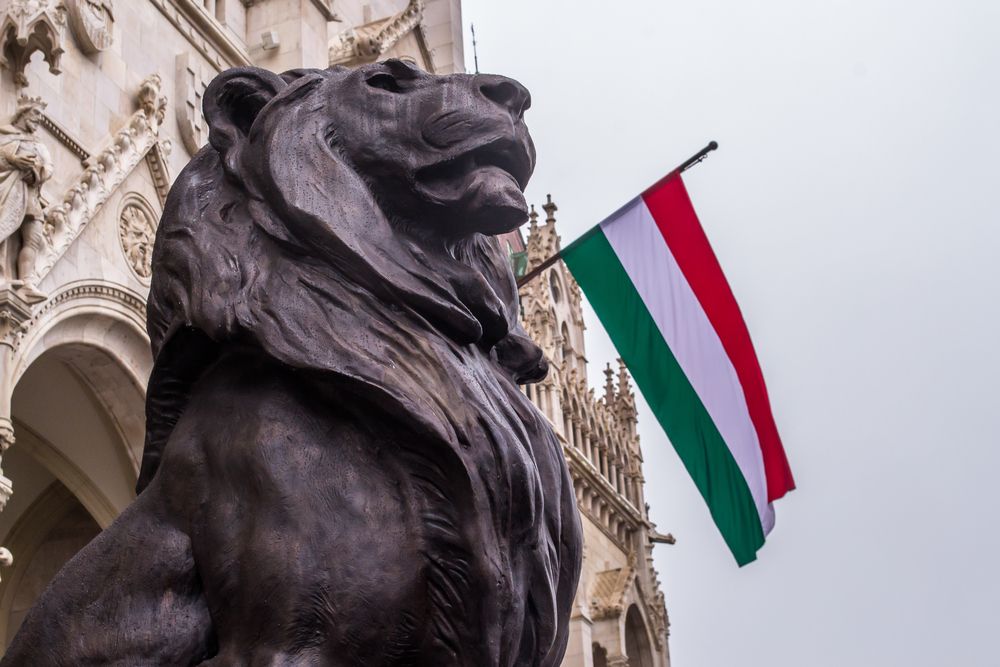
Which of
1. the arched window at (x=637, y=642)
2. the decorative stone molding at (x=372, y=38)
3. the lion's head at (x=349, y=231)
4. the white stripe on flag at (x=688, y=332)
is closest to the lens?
the lion's head at (x=349, y=231)

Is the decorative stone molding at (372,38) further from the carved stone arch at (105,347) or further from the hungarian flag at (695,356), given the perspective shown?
the carved stone arch at (105,347)

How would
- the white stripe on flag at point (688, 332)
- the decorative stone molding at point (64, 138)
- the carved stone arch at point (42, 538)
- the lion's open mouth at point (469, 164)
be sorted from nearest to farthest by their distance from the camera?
the lion's open mouth at point (469, 164) < the decorative stone molding at point (64, 138) < the white stripe on flag at point (688, 332) < the carved stone arch at point (42, 538)

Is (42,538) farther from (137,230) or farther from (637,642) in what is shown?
(637,642)

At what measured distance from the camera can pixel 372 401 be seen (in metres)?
1.70

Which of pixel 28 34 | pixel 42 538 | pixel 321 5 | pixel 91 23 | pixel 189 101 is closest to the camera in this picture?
pixel 28 34

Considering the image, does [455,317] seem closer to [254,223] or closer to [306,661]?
[254,223]

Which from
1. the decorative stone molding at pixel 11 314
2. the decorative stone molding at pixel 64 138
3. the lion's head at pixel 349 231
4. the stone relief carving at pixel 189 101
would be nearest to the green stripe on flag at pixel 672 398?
the stone relief carving at pixel 189 101

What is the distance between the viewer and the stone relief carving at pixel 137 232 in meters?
9.57

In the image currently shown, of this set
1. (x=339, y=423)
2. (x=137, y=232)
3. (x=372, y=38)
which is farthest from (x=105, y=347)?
(x=339, y=423)

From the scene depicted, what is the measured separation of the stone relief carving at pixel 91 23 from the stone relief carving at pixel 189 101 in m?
0.90

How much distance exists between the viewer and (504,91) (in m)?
1.95

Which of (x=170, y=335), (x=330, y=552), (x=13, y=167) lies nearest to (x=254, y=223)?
(x=170, y=335)

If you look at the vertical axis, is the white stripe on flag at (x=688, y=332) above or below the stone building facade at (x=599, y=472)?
below

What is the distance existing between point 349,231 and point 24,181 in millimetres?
6572
